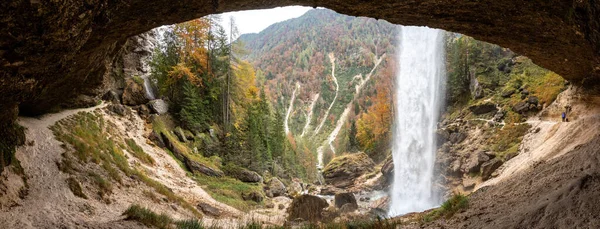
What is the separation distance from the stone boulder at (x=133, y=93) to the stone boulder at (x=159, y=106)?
0.54 meters

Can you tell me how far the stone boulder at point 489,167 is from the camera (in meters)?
17.6

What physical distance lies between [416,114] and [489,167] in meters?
15.0

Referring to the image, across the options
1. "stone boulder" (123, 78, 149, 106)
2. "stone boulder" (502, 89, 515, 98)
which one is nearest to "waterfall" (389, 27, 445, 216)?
"stone boulder" (502, 89, 515, 98)

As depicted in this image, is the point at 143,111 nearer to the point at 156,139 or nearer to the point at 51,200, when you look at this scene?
the point at 156,139

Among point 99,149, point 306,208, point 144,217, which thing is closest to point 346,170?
point 306,208

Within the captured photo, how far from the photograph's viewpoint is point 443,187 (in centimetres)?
2342

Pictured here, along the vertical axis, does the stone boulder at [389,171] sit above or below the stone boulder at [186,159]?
below

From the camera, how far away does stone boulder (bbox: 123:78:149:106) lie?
22.2 metres

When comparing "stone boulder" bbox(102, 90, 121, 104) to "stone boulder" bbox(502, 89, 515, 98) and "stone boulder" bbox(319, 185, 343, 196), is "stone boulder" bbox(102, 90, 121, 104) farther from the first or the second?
"stone boulder" bbox(502, 89, 515, 98)

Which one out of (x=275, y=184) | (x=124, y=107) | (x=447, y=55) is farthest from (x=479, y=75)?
(x=124, y=107)

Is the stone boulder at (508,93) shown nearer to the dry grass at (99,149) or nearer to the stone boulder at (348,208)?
the stone boulder at (348,208)

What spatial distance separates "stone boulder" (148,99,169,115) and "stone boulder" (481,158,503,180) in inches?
863

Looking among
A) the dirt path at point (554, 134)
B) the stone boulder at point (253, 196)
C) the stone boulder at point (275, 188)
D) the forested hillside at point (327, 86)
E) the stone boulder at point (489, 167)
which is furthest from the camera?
the forested hillside at point (327, 86)

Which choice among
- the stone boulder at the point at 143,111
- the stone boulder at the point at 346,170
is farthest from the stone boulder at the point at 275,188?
the stone boulder at the point at 346,170
